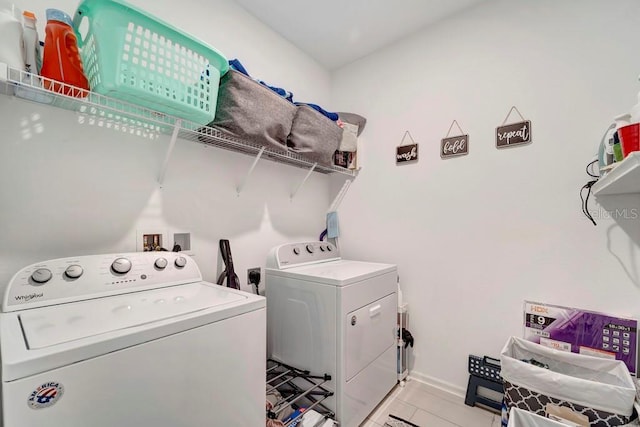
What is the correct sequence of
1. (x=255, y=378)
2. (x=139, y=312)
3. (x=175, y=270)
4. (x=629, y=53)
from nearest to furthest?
(x=139, y=312), (x=255, y=378), (x=175, y=270), (x=629, y=53)

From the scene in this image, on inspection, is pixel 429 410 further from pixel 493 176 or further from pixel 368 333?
pixel 493 176

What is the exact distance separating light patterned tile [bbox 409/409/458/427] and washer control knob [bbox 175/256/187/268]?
1.57 metres

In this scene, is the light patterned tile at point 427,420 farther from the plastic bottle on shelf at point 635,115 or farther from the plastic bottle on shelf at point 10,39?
the plastic bottle on shelf at point 10,39

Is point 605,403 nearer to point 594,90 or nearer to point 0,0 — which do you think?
point 594,90

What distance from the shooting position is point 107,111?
1.19m

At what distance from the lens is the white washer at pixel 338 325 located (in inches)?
57.4

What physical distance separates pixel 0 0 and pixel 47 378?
4.21 feet

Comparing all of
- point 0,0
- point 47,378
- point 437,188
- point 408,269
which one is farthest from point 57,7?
point 408,269

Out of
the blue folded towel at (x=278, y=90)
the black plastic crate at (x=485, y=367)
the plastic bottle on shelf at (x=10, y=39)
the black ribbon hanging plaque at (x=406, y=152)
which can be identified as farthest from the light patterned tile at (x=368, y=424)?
the plastic bottle on shelf at (x=10, y=39)

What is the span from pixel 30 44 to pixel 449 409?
2659mm

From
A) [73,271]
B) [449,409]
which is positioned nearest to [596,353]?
[449,409]

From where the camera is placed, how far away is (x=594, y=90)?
1.46 metres

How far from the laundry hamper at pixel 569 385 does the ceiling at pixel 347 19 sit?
2.12 m

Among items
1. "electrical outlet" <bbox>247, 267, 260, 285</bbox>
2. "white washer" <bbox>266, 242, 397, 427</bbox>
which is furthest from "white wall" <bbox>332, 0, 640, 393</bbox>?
"electrical outlet" <bbox>247, 267, 260, 285</bbox>
